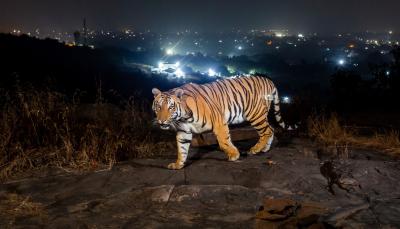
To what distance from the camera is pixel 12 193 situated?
4.98 meters

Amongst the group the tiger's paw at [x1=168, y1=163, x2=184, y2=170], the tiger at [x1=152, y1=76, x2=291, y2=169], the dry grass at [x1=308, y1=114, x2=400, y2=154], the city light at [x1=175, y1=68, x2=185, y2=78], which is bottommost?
the tiger's paw at [x1=168, y1=163, x2=184, y2=170]

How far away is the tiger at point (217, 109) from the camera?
509cm

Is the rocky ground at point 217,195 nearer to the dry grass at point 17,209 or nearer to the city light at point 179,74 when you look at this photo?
the dry grass at point 17,209

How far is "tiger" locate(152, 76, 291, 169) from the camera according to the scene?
5086mm

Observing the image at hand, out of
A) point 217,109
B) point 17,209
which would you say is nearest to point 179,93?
point 217,109

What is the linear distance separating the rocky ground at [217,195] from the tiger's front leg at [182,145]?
0.11 m

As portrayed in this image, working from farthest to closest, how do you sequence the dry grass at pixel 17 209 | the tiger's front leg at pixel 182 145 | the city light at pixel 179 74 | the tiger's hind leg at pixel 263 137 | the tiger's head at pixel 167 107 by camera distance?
the city light at pixel 179 74 → the tiger's hind leg at pixel 263 137 → the tiger's front leg at pixel 182 145 → the tiger's head at pixel 167 107 → the dry grass at pixel 17 209

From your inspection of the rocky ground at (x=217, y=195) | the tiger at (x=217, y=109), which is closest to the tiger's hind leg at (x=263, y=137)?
the tiger at (x=217, y=109)

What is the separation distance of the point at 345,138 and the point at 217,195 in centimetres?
383

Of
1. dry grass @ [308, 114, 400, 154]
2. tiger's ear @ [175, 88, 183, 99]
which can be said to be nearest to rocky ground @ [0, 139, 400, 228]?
tiger's ear @ [175, 88, 183, 99]

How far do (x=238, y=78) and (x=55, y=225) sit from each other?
11.6 ft

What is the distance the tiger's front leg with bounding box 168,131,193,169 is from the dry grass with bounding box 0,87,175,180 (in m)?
0.98

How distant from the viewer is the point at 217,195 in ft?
15.0

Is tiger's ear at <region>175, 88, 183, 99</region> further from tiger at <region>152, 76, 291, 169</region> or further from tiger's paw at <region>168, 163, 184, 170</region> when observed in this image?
tiger's paw at <region>168, 163, 184, 170</region>
